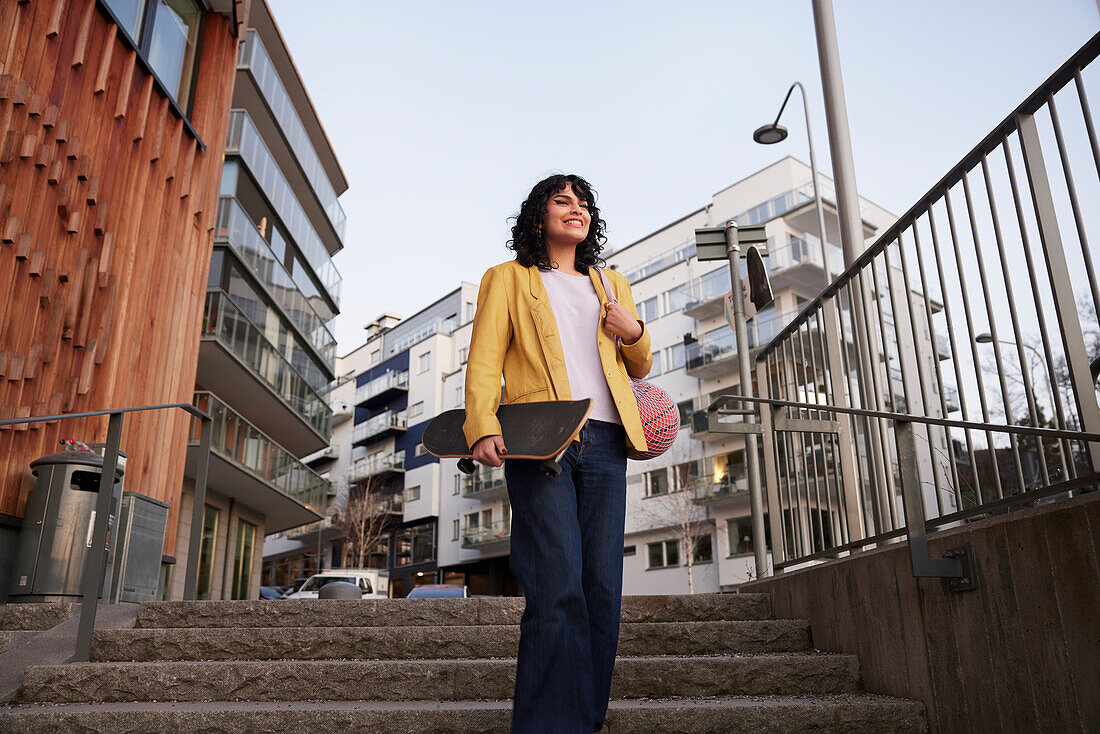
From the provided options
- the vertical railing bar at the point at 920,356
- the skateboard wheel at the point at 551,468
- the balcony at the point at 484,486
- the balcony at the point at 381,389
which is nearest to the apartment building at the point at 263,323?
the vertical railing bar at the point at 920,356

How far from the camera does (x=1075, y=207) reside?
2.61 meters

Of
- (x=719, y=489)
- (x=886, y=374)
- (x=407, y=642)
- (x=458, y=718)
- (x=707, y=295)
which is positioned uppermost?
(x=707, y=295)

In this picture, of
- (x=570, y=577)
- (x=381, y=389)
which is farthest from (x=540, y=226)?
(x=381, y=389)

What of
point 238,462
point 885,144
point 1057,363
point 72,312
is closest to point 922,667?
point 1057,363

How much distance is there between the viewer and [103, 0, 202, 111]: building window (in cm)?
1145

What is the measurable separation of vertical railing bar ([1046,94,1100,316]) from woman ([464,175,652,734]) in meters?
1.43

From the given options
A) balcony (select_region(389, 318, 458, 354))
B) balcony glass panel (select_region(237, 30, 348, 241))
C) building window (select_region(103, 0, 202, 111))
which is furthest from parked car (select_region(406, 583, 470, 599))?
balcony (select_region(389, 318, 458, 354))

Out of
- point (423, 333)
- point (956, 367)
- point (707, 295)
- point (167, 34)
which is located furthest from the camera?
point (423, 333)

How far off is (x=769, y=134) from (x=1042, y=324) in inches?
693

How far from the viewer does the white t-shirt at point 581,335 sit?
3098mm

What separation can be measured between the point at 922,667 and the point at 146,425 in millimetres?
10440

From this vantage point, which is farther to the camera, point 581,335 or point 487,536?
point 487,536

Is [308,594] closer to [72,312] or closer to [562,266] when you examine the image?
[72,312]

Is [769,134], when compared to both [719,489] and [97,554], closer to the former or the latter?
[97,554]
